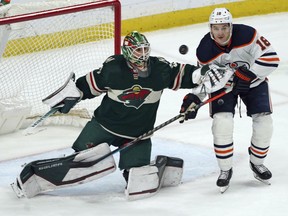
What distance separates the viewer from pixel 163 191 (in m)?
4.16

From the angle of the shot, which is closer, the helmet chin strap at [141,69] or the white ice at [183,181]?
the white ice at [183,181]

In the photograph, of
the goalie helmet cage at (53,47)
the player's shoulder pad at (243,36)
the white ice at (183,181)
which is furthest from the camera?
the goalie helmet cage at (53,47)

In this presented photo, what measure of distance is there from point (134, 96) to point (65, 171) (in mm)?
429

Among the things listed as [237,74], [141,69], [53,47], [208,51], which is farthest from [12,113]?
[237,74]

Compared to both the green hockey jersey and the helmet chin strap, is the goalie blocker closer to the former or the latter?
the green hockey jersey

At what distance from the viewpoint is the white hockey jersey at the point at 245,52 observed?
3.99 meters

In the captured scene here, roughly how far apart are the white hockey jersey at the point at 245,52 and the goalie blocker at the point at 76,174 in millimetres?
530

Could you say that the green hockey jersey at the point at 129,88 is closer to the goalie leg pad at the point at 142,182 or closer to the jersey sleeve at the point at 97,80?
the jersey sleeve at the point at 97,80

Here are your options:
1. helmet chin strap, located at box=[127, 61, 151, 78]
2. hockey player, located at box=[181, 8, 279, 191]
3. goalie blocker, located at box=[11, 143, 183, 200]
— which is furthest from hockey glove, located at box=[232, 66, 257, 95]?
goalie blocker, located at box=[11, 143, 183, 200]

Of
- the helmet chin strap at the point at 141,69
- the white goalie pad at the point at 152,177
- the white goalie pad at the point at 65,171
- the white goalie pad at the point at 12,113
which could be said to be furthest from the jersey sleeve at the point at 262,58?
the white goalie pad at the point at 12,113

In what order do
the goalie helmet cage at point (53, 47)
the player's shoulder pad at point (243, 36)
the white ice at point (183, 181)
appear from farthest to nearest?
1. the goalie helmet cage at point (53, 47)
2. the player's shoulder pad at point (243, 36)
3. the white ice at point (183, 181)

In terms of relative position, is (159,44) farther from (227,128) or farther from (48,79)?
(227,128)

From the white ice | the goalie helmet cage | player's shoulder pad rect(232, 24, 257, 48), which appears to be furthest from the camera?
the goalie helmet cage

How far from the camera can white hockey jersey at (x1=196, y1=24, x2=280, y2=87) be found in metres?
3.99
